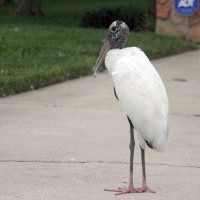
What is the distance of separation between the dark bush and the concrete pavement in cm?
783

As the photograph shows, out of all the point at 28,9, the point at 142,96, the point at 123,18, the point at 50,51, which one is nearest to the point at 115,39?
the point at 142,96

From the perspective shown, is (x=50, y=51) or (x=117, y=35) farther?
(x=50, y=51)

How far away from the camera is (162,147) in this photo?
5.92 meters

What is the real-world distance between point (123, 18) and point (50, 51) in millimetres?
5944

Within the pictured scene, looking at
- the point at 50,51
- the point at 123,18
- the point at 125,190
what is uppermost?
the point at 125,190

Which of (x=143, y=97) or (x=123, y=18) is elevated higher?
(x=143, y=97)

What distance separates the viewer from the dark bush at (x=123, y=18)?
1911 centimetres

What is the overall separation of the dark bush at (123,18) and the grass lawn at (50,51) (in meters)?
1.98

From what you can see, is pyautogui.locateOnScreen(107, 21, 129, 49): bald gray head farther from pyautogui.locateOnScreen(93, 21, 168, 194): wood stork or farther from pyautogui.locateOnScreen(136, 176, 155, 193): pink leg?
pyautogui.locateOnScreen(136, 176, 155, 193): pink leg

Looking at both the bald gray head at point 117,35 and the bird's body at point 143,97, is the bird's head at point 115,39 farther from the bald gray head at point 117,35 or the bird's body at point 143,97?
the bird's body at point 143,97

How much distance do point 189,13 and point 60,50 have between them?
3.42 m

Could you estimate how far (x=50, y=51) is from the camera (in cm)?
1368

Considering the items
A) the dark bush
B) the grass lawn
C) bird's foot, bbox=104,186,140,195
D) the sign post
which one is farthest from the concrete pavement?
the dark bush

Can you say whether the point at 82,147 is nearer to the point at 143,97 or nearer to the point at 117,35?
the point at 117,35
